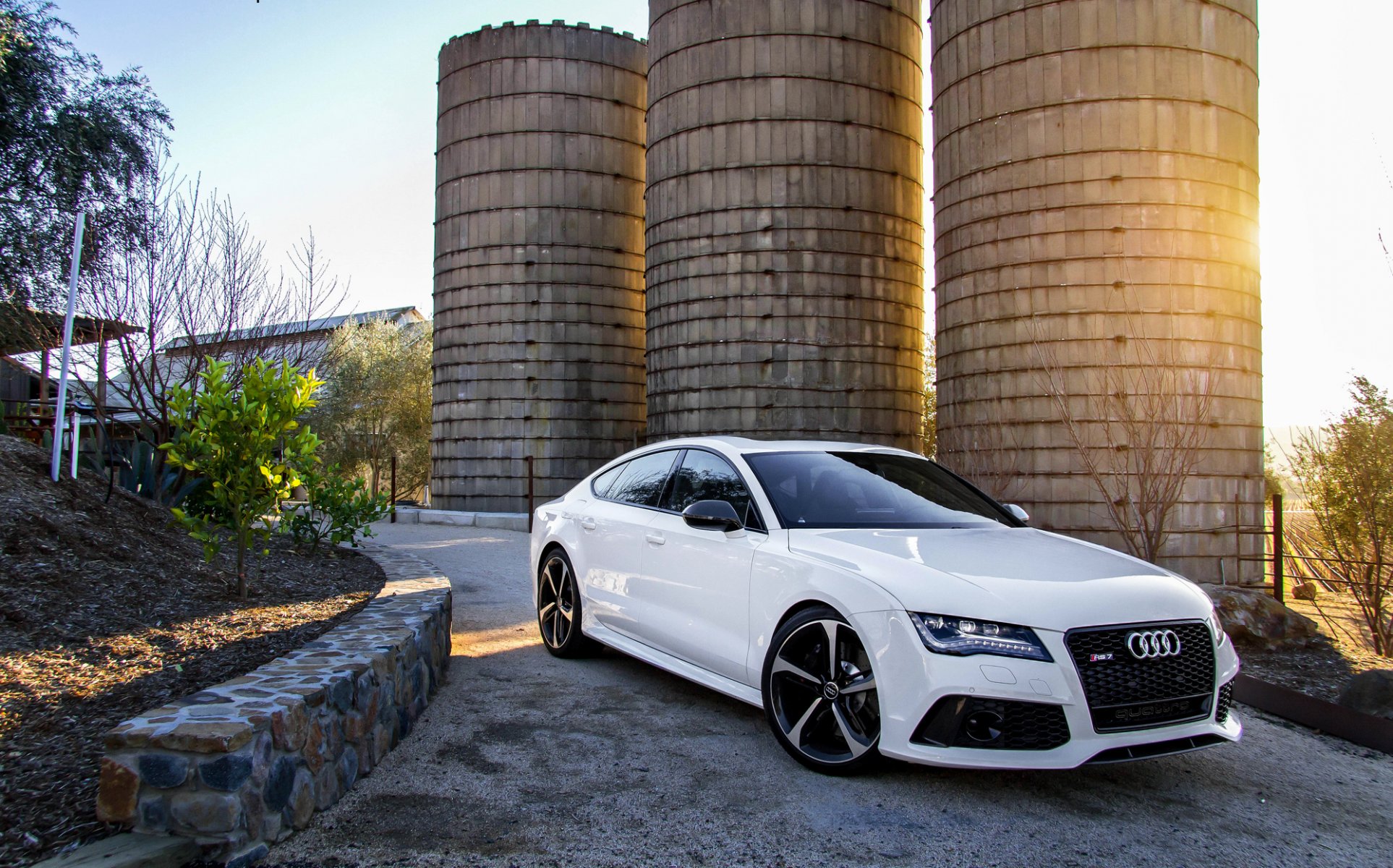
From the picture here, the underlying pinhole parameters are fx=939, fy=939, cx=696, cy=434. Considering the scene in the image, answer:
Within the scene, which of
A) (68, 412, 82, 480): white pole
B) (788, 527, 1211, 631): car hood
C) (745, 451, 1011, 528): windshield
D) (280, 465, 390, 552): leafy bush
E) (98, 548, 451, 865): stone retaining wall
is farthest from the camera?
(280, 465, 390, 552): leafy bush

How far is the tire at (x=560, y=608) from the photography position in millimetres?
6027

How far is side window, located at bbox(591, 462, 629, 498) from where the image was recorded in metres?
6.05

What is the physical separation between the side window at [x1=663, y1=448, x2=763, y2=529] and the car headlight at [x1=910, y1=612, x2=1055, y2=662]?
3.82ft

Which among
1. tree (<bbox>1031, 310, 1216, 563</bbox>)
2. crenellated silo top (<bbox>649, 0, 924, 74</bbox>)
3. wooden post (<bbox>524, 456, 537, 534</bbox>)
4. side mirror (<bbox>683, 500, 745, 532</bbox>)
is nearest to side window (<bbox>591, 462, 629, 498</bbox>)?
side mirror (<bbox>683, 500, 745, 532</bbox>)

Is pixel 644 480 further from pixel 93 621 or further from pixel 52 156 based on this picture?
pixel 52 156

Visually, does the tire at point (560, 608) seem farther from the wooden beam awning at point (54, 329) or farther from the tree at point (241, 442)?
the wooden beam awning at point (54, 329)

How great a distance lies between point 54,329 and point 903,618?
43.8 ft

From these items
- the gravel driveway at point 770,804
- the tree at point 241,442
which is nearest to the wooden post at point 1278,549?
the gravel driveway at point 770,804

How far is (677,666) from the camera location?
4.88 m

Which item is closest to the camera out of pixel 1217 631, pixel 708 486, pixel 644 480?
pixel 1217 631

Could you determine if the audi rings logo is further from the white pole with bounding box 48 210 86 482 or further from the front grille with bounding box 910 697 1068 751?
the white pole with bounding box 48 210 86 482

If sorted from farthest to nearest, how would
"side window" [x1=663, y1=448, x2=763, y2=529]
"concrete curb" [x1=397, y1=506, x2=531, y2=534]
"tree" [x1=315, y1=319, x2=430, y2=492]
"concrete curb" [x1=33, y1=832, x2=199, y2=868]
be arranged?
"tree" [x1=315, y1=319, x2=430, y2=492], "concrete curb" [x1=397, y1=506, x2=531, y2=534], "side window" [x1=663, y1=448, x2=763, y2=529], "concrete curb" [x1=33, y1=832, x2=199, y2=868]

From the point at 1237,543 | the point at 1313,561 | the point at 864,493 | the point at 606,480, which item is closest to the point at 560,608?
the point at 606,480

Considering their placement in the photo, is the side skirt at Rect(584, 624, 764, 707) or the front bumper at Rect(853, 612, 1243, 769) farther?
the side skirt at Rect(584, 624, 764, 707)
